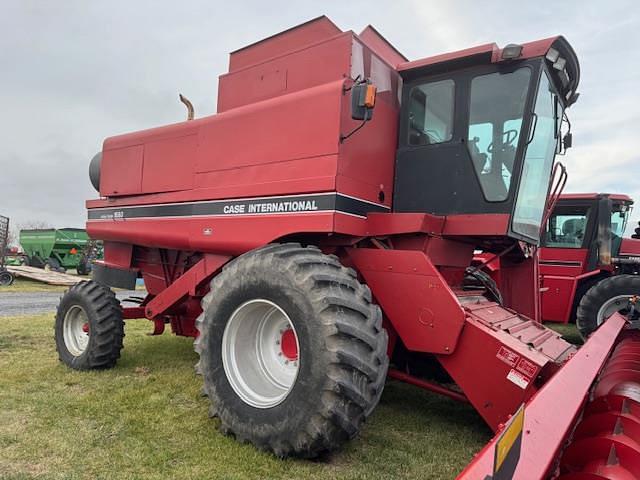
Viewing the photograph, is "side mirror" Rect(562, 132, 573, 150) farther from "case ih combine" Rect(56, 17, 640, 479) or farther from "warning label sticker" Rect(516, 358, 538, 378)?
"warning label sticker" Rect(516, 358, 538, 378)

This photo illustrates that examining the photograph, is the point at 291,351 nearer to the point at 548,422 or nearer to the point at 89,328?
the point at 548,422

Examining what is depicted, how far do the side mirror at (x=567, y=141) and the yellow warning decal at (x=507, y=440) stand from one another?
14.4 ft

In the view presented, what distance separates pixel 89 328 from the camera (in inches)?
203

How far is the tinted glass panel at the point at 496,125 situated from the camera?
12.8 ft

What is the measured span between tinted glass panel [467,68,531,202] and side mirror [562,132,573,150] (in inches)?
53.1

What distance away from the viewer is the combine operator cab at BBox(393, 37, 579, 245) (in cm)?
388

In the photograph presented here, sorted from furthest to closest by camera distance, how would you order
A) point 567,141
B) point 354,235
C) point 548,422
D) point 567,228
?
point 567,228
point 567,141
point 354,235
point 548,422

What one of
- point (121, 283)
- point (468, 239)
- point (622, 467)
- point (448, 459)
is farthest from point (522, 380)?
point (121, 283)

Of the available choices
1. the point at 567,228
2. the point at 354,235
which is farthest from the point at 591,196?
the point at 354,235

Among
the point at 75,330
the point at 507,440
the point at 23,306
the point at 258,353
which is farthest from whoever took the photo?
the point at 23,306

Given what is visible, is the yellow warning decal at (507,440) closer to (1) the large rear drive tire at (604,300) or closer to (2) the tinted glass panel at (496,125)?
(2) the tinted glass panel at (496,125)

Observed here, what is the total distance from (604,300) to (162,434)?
25.0 ft

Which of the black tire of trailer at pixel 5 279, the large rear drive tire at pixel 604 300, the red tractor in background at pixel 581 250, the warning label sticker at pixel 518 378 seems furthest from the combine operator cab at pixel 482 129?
the black tire of trailer at pixel 5 279

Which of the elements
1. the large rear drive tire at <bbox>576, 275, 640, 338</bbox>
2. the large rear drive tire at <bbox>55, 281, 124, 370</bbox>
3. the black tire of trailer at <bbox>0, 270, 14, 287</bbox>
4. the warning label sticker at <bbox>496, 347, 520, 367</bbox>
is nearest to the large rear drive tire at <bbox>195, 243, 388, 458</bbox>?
the warning label sticker at <bbox>496, 347, 520, 367</bbox>
